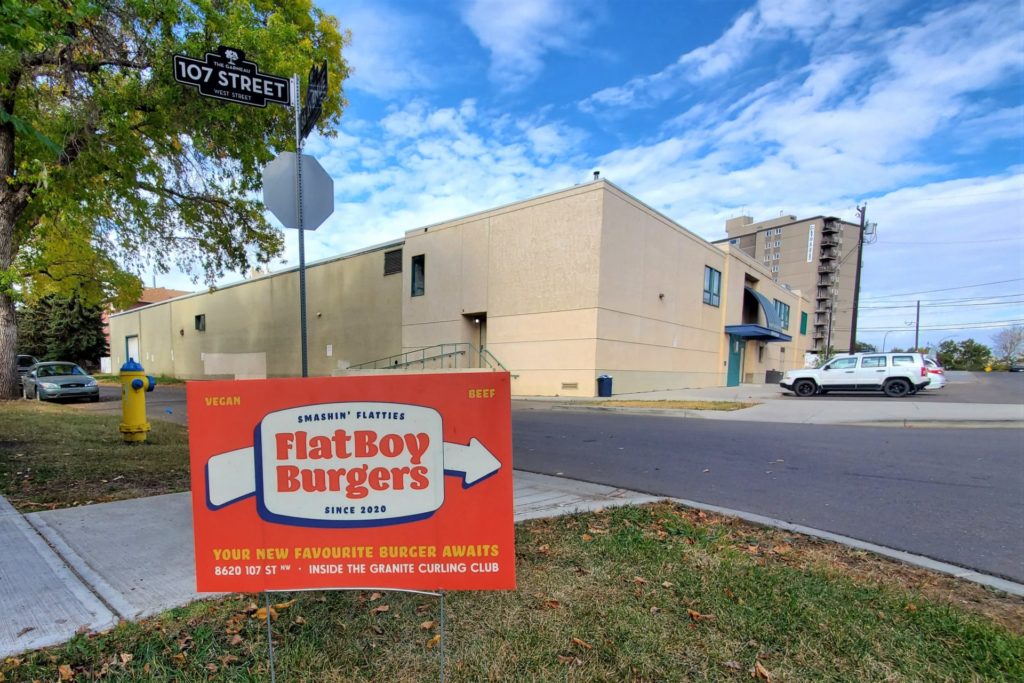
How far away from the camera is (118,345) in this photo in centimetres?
4478

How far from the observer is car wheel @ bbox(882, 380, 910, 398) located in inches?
692

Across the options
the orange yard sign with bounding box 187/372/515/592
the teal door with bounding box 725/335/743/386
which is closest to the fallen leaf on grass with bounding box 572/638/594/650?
the orange yard sign with bounding box 187/372/515/592

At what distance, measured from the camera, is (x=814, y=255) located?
86.9m

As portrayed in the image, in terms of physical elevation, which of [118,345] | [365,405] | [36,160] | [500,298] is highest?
[36,160]

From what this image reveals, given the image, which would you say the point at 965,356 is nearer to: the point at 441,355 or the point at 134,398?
the point at 441,355

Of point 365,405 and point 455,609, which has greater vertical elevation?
point 365,405

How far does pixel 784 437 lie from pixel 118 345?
54837 mm

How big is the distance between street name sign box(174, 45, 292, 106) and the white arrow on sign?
83 cm

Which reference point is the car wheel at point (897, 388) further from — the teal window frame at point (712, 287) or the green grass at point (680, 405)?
the teal window frame at point (712, 287)

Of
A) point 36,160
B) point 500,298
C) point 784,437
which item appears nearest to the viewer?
point 784,437

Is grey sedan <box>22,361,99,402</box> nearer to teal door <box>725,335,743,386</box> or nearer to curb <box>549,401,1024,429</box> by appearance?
curb <box>549,401,1024,429</box>

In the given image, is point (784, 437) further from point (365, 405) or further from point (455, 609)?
point (365, 405)

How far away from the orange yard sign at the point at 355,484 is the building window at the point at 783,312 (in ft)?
129

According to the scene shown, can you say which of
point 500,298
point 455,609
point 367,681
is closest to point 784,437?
point 455,609
